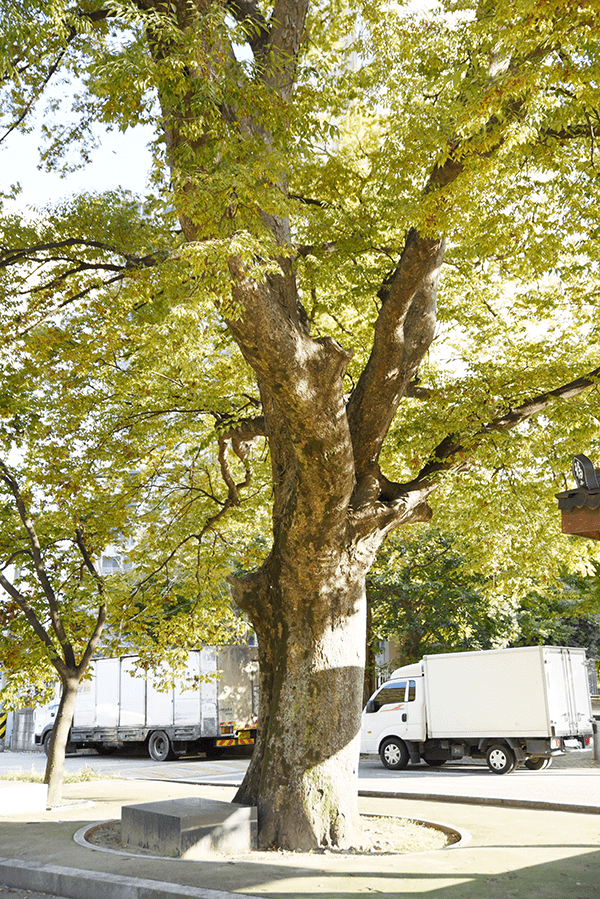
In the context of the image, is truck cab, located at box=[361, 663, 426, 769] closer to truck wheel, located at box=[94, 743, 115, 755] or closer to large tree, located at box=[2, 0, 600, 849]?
large tree, located at box=[2, 0, 600, 849]

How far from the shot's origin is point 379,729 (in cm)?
2055

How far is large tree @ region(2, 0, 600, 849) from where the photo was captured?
23.6ft

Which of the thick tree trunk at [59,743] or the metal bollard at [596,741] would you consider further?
the metal bollard at [596,741]

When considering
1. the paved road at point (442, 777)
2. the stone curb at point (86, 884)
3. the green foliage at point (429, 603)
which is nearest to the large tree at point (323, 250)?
the stone curb at point (86, 884)

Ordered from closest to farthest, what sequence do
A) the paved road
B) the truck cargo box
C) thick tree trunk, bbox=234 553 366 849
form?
thick tree trunk, bbox=234 553 366 849
the paved road
the truck cargo box

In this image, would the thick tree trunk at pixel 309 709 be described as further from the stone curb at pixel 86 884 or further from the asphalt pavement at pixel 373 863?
the stone curb at pixel 86 884

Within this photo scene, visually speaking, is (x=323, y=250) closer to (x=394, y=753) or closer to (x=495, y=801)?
(x=495, y=801)

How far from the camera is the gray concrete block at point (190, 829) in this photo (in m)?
7.67

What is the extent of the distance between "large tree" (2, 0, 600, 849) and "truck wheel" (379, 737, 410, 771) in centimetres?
1009

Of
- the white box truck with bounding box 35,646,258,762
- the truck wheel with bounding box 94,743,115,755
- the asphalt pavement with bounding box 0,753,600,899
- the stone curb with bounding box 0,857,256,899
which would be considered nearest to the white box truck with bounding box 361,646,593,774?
the white box truck with bounding box 35,646,258,762

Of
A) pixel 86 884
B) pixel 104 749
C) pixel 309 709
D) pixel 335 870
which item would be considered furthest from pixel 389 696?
pixel 86 884

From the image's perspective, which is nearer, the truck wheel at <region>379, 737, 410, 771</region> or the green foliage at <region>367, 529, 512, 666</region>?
the truck wheel at <region>379, 737, 410, 771</region>

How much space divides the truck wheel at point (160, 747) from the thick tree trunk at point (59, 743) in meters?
12.0

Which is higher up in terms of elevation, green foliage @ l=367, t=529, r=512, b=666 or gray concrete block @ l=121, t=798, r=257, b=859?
green foliage @ l=367, t=529, r=512, b=666
